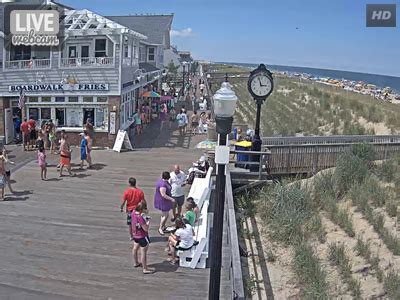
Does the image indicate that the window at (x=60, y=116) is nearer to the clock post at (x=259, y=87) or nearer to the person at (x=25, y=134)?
the person at (x=25, y=134)

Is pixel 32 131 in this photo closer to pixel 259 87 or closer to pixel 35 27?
pixel 35 27

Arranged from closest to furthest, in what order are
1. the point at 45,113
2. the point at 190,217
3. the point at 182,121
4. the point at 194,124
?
the point at 190,217 < the point at 45,113 < the point at 182,121 < the point at 194,124

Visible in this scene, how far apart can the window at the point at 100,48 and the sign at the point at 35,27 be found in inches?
70.1

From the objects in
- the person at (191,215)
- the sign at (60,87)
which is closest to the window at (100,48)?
the sign at (60,87)

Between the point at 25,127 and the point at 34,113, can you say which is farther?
the point at 34,113

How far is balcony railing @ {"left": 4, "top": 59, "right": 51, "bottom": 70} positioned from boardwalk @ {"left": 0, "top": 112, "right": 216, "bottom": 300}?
685 cm

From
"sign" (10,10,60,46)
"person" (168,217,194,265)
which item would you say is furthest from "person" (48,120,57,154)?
"person" (168,217,194,265)

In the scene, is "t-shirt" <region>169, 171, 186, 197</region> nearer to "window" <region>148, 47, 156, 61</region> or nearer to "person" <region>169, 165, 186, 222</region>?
"person" <region>169, 165, 186, 222</region>

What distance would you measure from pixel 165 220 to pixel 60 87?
499 inches

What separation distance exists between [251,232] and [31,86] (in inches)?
533

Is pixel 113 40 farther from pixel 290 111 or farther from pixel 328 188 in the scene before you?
pixel 290 111

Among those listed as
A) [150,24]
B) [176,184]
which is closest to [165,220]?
[176,184]

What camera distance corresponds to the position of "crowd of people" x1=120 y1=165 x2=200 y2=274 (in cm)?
787

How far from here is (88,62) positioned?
2009 centimetres
